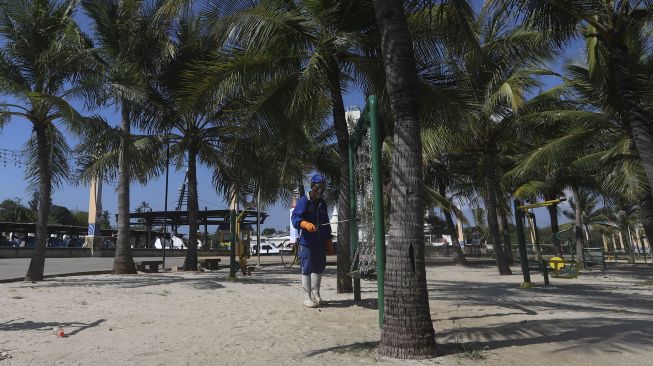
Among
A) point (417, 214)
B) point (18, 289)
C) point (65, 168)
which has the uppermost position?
point (65, 168)

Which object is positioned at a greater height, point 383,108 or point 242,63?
point 242,63

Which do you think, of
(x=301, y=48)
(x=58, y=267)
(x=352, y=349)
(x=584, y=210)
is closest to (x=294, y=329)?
(x=352, y=349)

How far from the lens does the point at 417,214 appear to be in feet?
14.0

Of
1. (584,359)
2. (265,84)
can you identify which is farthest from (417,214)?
(265,84)

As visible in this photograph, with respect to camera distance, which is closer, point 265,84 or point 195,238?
point 265,84

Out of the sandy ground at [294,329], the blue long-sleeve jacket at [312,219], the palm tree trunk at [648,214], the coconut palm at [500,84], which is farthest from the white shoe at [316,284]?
the palm tree trunk at [648,214]

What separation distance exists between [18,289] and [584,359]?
1009cm

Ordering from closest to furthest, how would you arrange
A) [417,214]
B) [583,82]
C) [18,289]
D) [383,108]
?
[417,214] → [383,108] → [18,289] → [583,82]

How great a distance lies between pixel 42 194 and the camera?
11.5 metres

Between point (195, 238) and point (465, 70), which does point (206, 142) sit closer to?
point (195, 238)

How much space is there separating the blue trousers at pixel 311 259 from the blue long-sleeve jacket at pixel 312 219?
0.07 metres

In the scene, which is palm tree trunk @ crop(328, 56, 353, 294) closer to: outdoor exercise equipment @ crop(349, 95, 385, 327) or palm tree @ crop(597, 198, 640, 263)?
outdoor exercise equipment @ crop(349, 95, 385, 327)

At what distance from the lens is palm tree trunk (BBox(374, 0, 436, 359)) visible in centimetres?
412

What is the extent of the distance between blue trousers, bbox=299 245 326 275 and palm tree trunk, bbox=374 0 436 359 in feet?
8.97
